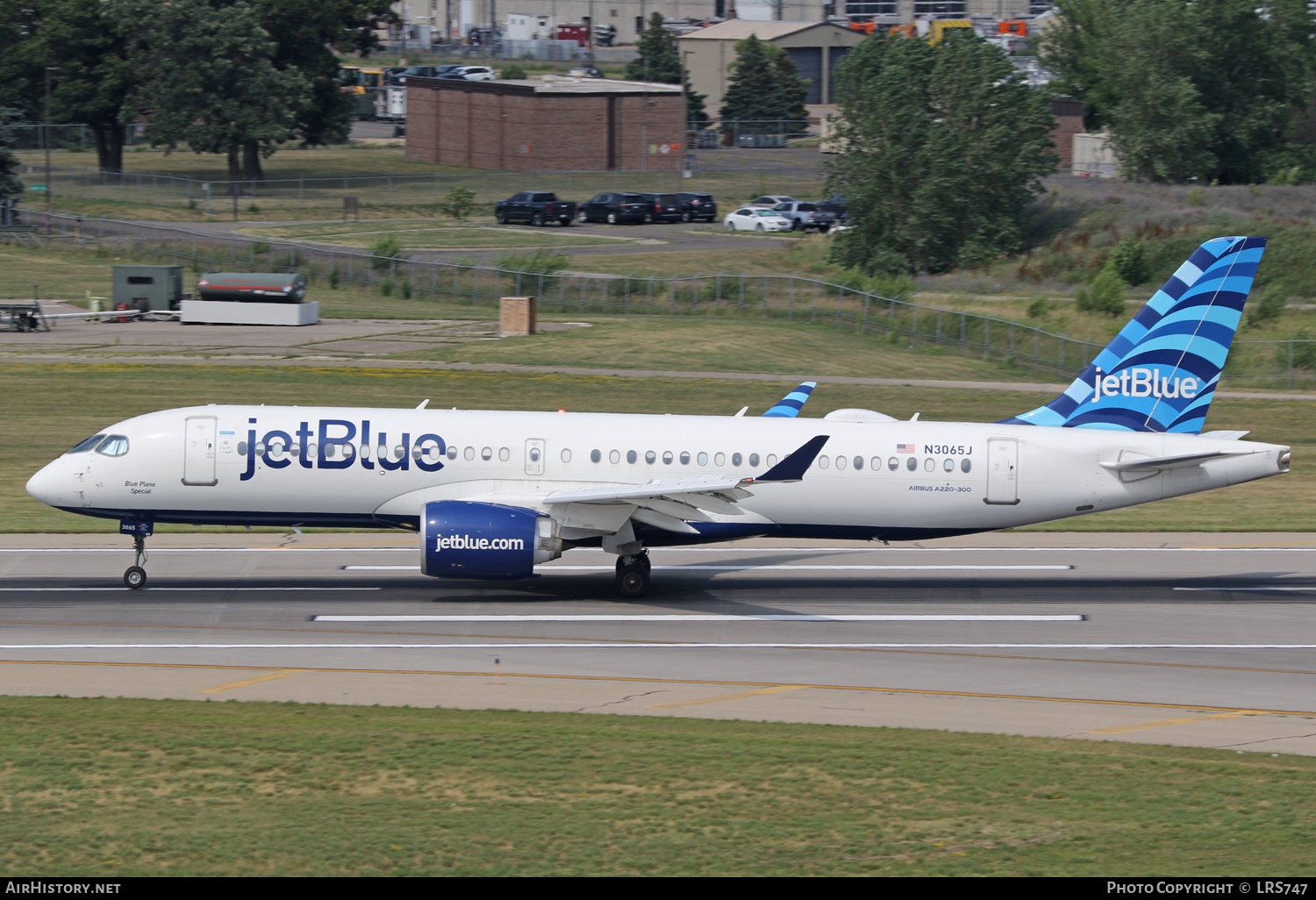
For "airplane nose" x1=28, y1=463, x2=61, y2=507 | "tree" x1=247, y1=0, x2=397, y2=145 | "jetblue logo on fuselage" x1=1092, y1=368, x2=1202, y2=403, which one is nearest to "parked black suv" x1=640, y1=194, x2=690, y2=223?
"tree" x1=247, y1=0, x2=397, y2=145

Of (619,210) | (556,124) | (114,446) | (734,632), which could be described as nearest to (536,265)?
(619,210)

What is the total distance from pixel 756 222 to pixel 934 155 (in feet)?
76.3

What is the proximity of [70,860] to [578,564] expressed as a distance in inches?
748

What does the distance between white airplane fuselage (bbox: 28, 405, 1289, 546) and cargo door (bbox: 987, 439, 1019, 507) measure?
1.3 inches

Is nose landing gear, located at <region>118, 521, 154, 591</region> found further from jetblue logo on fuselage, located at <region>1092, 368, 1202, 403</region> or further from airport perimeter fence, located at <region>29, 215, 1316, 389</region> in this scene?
airport perimeter fence, located at <region>29, 215, 1316, 389</region>

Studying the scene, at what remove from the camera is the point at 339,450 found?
2909 cm

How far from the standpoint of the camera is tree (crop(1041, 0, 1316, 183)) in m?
107

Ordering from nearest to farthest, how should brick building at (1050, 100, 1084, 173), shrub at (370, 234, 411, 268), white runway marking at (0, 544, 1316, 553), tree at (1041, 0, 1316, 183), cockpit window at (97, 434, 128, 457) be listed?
cockpit window at (97, 434, 128, 457)
white runway marking at (0, 544, 1316, 553)
shrub at (370, 234, 411, 268)
tree at (1041, 0, 1316, 183)
brick building at (1050, 100, 1084, 173)

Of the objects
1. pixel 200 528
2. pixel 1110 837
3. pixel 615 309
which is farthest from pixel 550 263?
pixel 1110 837

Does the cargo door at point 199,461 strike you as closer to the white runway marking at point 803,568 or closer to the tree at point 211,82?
the white runway marking at point 803,568

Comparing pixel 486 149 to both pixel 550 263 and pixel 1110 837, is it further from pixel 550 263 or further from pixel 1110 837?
pixel 1110 837

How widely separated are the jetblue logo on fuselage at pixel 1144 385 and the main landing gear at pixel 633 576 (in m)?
11.1

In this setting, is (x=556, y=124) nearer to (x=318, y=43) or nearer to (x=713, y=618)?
(x=318, y=43)

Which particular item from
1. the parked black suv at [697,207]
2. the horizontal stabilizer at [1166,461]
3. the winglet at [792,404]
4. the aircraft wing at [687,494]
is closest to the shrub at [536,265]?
the parked black suv at [697,207]
